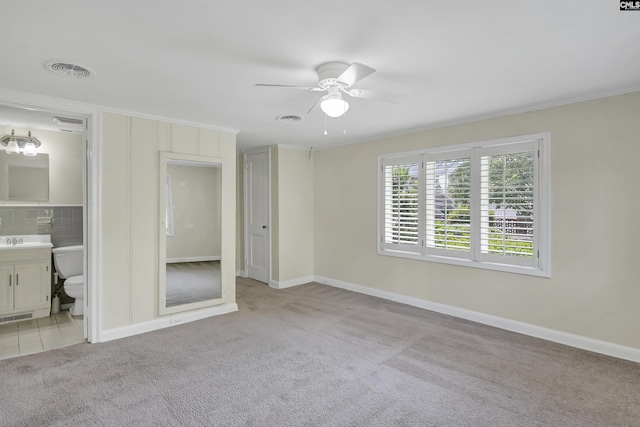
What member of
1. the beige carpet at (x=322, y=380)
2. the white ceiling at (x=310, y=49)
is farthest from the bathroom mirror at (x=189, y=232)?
the white ceiling at (x=310, y=49)

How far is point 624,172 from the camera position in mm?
2875

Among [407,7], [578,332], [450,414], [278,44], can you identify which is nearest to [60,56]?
[278,44]

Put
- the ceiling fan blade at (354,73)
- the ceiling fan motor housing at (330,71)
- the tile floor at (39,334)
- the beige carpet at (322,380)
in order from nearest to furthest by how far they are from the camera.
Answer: the ceiling fan blade at (354,73) < the beige carpet at (322,380) < the ceiling fan motor housing at (330,71) < the tile floor at (39,334)

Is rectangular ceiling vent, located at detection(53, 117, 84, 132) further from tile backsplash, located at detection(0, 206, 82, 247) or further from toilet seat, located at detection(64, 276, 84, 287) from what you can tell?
toilet seat, located at detection(64, 276, 84, 287)

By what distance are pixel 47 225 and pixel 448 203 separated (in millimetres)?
5165

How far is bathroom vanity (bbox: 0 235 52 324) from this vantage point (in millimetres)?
3650

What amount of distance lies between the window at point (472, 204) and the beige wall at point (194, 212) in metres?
2.32

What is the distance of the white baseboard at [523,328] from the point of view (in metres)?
2.89

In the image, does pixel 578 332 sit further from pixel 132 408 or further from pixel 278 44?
pixel 132 408

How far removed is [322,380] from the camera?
2.52 meters

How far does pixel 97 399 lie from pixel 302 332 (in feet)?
6.00

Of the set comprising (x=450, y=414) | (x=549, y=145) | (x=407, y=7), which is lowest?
(x=450, y=414)

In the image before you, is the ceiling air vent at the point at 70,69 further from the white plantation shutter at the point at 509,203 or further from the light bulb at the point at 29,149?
the white plantation shutter at the point at 509,203

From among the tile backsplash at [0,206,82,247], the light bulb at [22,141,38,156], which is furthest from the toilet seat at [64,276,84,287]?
the light bulb at [22,141,38,156]
